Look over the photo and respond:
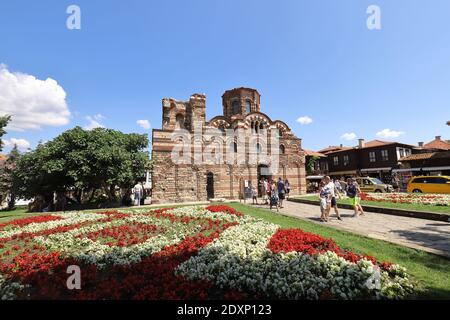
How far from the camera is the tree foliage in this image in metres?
20.3

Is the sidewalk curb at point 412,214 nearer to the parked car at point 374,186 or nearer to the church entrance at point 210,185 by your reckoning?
the parked car at point 374,186

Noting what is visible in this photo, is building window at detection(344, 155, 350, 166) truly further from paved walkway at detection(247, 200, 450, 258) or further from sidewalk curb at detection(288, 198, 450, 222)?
paved walkway at detection(247, 200, 450, 258)

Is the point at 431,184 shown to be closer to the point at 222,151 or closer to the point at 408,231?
the point at 408,231

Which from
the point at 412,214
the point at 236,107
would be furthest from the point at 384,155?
the point at 412,214

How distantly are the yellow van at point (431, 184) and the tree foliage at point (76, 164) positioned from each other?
Answer: 2787cm

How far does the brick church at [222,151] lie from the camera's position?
25.5 metres

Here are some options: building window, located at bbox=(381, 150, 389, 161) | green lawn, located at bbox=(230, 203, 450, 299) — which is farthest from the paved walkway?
building window, located at bbox=(381, 150, 389, 161)

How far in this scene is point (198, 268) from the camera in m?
4.95

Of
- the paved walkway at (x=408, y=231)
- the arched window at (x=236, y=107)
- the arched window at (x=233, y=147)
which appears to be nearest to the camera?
the paved walkway at (x=408, y=231)

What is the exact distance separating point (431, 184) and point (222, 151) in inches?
830

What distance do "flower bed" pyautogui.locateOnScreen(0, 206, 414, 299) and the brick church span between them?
56.6 feet

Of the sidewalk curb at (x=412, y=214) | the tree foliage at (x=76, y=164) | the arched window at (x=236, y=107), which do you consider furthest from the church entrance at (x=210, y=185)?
the sidewalk curb at (x=412, y=214)
